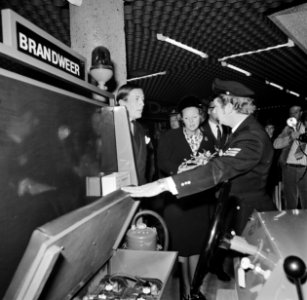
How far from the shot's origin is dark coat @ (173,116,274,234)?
148 centimetres

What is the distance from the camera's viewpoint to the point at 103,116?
1.49m

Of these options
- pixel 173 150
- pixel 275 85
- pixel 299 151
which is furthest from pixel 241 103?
pixel 275 85

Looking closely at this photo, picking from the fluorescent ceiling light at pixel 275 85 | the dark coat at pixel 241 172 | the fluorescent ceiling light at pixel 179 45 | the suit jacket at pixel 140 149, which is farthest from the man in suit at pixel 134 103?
the fluorescent ceiling light at pixel 275 85

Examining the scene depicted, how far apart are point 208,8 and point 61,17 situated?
216 centimetres

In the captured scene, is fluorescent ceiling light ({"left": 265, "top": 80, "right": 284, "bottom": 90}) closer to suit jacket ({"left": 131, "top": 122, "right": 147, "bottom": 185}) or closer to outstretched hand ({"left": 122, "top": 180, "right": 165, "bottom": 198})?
suit jacket ({"left": 131, "top": 122, "right": 147, "bottom": 185})

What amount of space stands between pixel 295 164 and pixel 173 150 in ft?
6.60

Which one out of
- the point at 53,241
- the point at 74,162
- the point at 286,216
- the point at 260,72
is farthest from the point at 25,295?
the point at 260,72

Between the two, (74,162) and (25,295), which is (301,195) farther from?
(25,295)

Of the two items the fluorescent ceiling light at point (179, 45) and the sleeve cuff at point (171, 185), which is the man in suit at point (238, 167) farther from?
the fluorescent ceiling light at point (179, 45)

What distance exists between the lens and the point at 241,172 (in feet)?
4.97

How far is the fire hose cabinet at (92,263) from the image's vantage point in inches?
27.0

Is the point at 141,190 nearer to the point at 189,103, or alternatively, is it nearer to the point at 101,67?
the point at 101,67

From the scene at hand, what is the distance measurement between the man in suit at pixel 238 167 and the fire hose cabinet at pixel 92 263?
0.89 feet

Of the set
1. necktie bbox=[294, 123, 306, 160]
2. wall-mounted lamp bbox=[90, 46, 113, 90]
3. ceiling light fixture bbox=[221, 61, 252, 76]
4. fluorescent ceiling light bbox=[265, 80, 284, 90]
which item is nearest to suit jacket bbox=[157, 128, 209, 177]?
wall-mounted lamp bbox=[90, 46, 113, 90]
